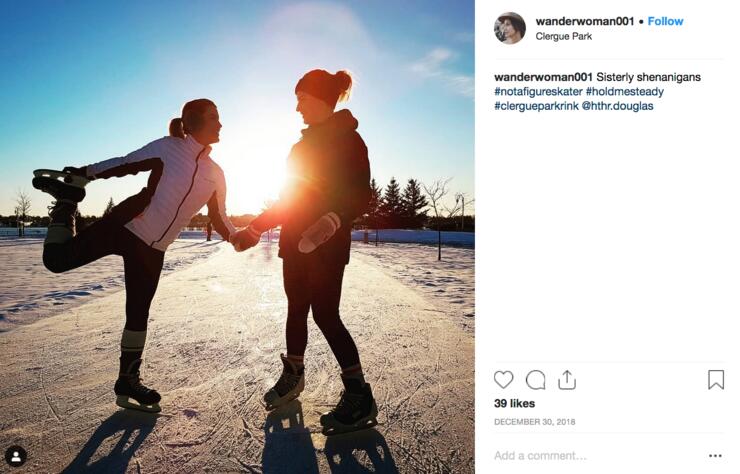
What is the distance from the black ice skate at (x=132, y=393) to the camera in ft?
6.72

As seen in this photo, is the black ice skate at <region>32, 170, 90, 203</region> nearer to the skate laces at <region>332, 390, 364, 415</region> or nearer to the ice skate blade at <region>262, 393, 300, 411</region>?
the ice skate blade at <region>262, 393, 300, 411</region>

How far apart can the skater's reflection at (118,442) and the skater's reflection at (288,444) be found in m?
0.55

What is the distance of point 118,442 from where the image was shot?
1751mm

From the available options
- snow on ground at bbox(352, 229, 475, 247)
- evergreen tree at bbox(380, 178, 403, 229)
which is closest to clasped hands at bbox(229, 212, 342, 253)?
snow on ground at bbox(352, 229, 475, 247)
